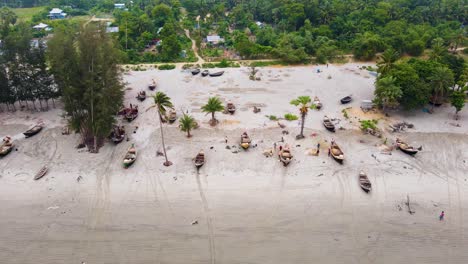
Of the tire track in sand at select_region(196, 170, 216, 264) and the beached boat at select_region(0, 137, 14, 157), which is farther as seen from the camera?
the beached boat at select_region(0, 137, 14, 157)

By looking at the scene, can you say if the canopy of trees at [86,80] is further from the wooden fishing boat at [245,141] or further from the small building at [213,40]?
the small building at [213,40]

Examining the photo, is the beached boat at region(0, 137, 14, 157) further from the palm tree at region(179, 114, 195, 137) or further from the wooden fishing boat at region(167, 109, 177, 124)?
the palm tree at region(179, 114, 195, 137)

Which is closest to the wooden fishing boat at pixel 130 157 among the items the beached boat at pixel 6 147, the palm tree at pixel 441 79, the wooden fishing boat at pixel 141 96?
the beached boat at pixel 6 147

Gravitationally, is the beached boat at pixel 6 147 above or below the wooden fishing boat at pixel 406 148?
below

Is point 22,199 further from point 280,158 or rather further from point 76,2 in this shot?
point 76,2

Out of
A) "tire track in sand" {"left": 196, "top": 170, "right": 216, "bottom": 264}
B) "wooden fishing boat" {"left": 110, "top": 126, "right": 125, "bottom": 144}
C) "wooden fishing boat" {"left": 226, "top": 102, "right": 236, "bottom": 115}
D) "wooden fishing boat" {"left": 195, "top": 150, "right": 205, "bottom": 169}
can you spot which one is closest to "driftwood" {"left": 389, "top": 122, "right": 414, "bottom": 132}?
"wooden fishing boat" {"left": 226, "top": 102, "right": 236, "bottom": 115}

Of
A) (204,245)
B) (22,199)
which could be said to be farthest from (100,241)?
(22,199)
